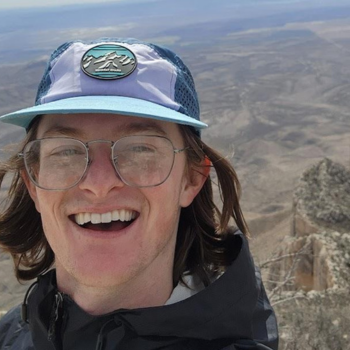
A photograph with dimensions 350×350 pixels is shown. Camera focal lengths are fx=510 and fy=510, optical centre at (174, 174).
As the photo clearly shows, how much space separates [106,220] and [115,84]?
0.58 metres

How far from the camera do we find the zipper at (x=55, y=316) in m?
2.31

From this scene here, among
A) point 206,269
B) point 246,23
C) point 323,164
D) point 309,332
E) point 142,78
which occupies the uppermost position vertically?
point 142,78

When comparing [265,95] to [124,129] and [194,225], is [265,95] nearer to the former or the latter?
[194,225]

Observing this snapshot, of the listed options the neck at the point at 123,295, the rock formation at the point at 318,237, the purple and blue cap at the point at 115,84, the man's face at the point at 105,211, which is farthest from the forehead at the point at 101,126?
the rock formation at the point at 318,237

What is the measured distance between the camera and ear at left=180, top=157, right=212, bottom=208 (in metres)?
2.50

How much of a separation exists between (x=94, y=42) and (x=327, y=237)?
961 centimetres

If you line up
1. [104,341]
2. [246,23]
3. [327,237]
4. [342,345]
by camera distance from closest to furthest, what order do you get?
[104,341], [342,345], [327,237], [246,23]

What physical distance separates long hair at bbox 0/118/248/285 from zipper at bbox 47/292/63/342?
566 mm

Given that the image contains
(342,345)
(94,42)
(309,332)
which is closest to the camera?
(94,42)

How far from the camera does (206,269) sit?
270 cm

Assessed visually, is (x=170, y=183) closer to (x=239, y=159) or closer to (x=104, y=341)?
(x=104, y=341)

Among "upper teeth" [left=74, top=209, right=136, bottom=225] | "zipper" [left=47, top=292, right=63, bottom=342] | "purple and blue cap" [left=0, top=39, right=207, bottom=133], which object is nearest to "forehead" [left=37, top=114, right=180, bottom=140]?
"purple and blue cap" [left=0, top=39, right=207, bottom=133]

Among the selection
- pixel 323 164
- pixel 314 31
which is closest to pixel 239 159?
pixel 323 164

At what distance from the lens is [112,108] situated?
6.56ft
